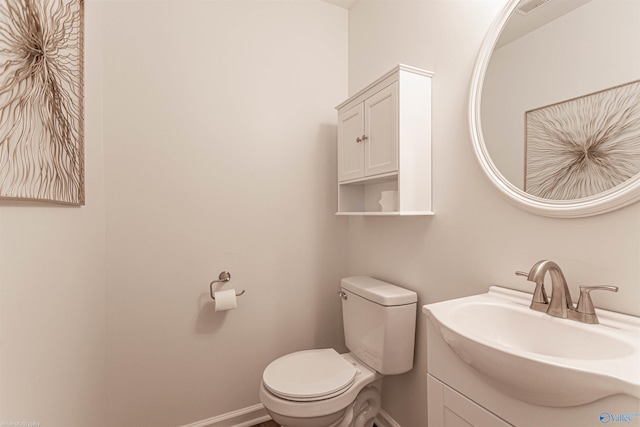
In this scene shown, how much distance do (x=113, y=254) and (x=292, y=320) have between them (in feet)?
3.43

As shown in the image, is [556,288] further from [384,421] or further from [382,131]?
[384,421]

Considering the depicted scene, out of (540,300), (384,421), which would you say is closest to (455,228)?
(540,300)

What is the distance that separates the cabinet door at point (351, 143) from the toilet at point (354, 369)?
2.04 ft

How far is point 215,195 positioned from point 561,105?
153 centimetres

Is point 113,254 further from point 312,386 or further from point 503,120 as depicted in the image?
point 503,120

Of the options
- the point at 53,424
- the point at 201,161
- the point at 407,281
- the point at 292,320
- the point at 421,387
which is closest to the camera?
the point at 53,424

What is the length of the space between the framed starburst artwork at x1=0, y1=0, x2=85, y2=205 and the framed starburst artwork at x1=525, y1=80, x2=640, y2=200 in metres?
1.37

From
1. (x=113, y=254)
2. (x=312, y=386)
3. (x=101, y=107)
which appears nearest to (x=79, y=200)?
(x=113, y=254)

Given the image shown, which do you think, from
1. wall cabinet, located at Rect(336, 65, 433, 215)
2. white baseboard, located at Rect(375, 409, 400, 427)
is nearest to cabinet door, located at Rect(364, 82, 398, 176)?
wall cabinet, located at Rect(336, 65, 433, 215)

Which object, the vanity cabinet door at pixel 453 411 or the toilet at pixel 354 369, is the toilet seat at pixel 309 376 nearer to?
the toilet at pixel 354 369

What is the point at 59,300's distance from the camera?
2.76 feet

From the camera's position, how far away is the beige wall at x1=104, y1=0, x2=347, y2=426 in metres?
1.41

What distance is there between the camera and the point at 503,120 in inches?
39.2

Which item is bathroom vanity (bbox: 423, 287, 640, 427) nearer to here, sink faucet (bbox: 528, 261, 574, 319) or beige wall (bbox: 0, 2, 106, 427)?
sink faucet (bbox: 528, 261, 574, 319)
